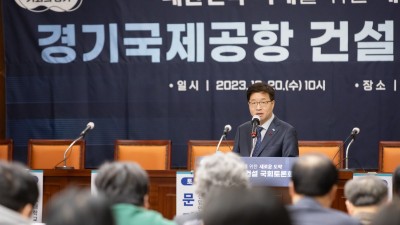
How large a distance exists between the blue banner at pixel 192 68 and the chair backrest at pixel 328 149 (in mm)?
1182

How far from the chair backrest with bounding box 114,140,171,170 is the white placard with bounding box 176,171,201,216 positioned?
1.12 metres

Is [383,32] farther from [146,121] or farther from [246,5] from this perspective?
[146,121]

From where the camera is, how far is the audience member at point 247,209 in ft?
4.87

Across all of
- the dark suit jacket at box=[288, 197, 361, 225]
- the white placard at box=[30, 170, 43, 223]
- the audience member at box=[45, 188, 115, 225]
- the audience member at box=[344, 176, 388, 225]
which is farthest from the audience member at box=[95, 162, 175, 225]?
the white placard at box=[30, 170, 43, 223]

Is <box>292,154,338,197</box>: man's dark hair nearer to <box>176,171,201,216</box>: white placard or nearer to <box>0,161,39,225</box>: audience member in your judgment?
<box>0,161,39,225</box>: audience member

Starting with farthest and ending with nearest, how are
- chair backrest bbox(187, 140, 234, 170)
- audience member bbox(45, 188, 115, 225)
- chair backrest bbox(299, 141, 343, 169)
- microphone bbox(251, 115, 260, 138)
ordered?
chair backrest bbox(187, 140, 234, 170), chair backrest bbox(299, 141, 343, 169), microphone bbox(251, 115, 260, 138), audience member bbox(45, 188, 115, 225)

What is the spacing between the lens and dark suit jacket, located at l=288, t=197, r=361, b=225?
8.34 ft

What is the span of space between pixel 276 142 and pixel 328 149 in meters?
1.17

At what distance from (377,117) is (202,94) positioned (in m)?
1.78

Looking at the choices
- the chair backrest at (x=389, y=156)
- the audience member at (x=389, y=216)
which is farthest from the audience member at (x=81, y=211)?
the chair backrest at (x=389, y=156)

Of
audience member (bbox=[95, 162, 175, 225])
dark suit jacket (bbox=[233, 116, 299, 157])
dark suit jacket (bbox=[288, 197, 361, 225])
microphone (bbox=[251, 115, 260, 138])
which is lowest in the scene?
dark suit jacket (bbox=[288, 197, 361, 225])

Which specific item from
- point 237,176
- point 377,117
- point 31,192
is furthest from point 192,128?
point 31,192

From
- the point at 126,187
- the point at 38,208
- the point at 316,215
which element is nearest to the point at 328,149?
the point at 38,208

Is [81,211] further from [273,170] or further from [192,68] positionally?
[192,68]
